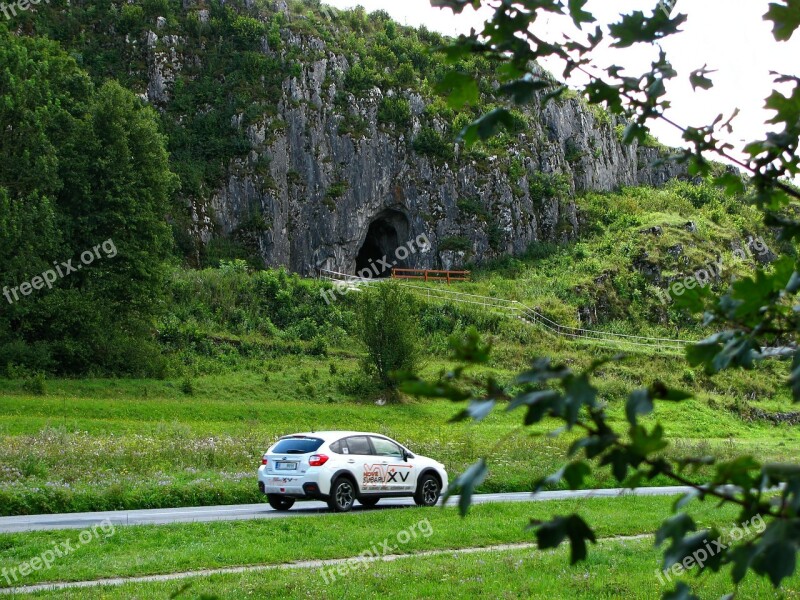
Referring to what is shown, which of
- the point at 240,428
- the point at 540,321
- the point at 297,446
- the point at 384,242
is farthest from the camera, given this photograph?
the point at 384,242

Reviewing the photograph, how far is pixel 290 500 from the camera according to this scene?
1847 centimetres

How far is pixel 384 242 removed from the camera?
7325 cm

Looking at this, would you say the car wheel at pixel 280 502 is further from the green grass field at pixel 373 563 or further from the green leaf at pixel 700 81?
the green leaf at pixel 700 81

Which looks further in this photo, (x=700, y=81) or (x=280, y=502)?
(x=280, y=502)

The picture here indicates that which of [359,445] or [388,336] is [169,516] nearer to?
[359,445]

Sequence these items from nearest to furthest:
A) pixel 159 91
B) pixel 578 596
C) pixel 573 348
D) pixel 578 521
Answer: pixel 578 521 → pixel 578 596 → pixel 573 348 → pixel 159 91

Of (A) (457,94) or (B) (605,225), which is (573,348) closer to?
(B) (605,225)

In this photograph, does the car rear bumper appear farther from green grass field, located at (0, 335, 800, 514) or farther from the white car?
green grass field, located at (0, 335, 800, 514)

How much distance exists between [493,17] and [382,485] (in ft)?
54.5

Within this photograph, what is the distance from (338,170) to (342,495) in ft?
166

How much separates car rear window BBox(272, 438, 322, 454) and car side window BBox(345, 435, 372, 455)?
0.71 meters

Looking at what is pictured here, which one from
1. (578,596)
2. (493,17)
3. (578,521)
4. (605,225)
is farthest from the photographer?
(605,225)

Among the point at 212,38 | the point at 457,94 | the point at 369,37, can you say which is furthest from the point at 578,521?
the point at 369,37

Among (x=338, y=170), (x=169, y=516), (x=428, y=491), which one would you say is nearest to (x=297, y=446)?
(x=169, y=516)
